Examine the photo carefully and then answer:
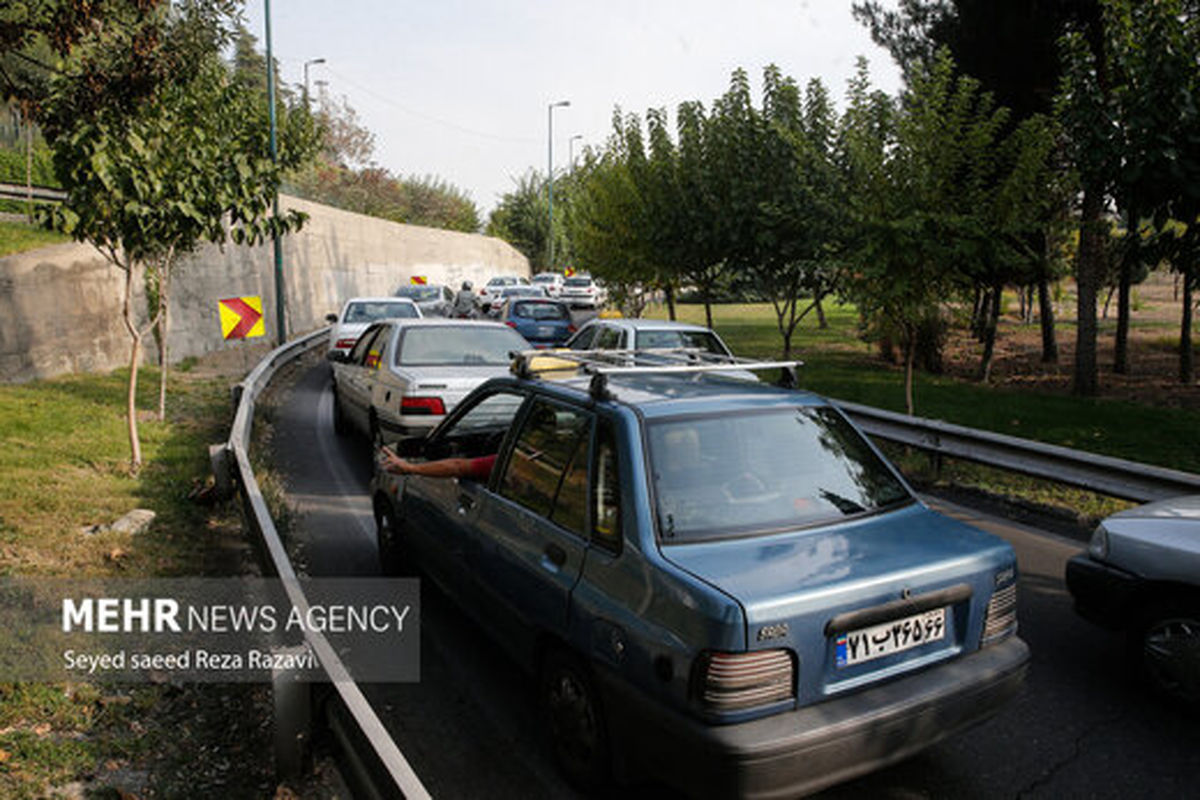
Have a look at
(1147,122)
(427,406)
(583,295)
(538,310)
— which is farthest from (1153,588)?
(583,295)

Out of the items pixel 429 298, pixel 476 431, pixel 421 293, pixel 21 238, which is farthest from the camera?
pixel 421 293

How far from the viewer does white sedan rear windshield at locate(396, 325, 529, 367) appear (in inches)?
373

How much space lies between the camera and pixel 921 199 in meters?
11.4

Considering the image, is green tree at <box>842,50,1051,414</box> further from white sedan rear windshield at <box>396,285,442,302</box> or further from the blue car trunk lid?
white sedan rear windshield at <box>396,285,442,302</box>

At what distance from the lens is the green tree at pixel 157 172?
7656 mm

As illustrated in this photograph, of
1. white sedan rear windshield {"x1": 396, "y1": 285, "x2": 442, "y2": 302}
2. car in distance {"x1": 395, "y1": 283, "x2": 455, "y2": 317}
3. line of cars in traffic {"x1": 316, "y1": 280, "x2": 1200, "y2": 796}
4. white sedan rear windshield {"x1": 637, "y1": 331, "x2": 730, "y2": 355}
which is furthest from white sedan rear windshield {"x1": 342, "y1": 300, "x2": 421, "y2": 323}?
line of cars in traffic {"x1": 316, "y1": 280, "x2": 1200, "y2": 796}

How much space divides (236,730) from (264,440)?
7.76 m

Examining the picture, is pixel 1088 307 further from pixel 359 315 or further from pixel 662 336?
pixel 359 315

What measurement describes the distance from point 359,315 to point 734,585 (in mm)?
16283

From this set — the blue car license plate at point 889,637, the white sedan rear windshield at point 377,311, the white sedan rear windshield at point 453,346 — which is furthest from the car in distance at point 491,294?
the blue car license plate at point 889,637

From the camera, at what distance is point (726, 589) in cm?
299

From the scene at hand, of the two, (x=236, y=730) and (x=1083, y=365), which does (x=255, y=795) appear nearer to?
(x=236, y=730)

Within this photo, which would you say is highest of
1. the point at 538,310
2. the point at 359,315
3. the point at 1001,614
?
the point at 538,310

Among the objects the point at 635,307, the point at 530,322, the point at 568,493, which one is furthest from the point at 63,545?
the point at 635,307
